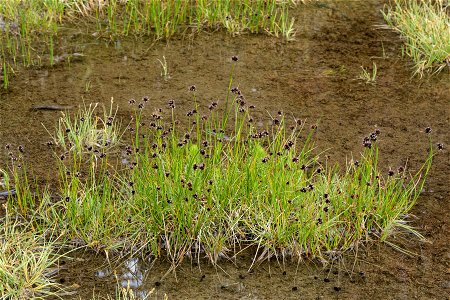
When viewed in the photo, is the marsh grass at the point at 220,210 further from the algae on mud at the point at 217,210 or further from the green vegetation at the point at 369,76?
the green vegetation at the point at 369,76

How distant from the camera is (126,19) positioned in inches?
285

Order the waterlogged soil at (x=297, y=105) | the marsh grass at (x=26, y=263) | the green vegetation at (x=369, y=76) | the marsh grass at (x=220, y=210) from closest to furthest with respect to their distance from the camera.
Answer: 1. the marsh grass at (x=26, y=263)
2. the waterlogged soil at (x=297, y=105)
3. the marsh grass at (x=220, y=210)
4. the green vegetation at (x=369, y=76)

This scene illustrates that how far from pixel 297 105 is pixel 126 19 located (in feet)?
7.79

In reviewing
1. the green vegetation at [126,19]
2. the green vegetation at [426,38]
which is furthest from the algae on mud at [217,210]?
the green vegetation at [126,19]

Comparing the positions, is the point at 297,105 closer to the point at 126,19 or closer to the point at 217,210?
the point at 217,210

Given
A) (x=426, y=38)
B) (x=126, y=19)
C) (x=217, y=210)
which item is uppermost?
(x=426, y=38)

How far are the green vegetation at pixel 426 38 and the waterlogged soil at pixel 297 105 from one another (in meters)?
0.13

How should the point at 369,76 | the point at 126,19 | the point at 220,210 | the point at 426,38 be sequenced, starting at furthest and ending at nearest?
1. the point at 126,19
2. the point at 426,38
3. the point at 369,76
4. the point at 220,210

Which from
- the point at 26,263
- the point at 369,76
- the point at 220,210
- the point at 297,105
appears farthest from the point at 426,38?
the point at 26,263

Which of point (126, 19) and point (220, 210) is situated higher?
point (126, 19)

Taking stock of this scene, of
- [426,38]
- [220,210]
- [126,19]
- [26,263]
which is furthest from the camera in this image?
[126,19]

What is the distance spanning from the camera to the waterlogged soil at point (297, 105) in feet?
12.7

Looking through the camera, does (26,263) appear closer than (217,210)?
Yes

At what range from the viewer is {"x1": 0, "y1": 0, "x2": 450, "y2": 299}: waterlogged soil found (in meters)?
3.88
